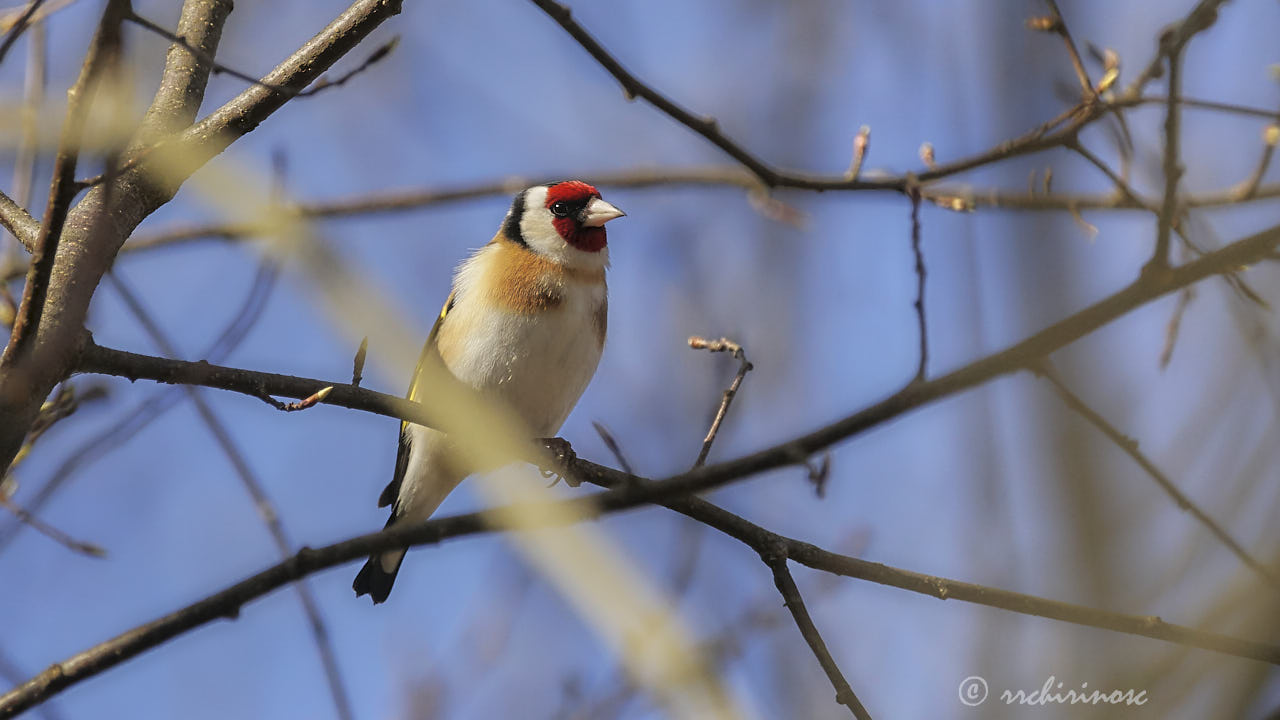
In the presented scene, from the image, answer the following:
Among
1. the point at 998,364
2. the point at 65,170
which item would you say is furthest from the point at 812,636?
the point at 65,170

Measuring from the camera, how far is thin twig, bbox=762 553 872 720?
9.29 feet

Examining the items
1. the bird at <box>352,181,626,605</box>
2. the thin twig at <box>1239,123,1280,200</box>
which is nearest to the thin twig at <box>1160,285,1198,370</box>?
the thin twig at <box>1239,123,1280,200</box>

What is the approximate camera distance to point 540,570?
18.0 feet

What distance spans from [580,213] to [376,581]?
1992mm

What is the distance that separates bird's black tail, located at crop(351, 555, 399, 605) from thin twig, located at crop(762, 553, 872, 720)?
2493 millimetres

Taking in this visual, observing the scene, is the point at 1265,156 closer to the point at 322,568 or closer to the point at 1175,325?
the point at 1175,325

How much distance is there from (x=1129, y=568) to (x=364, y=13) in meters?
2.51

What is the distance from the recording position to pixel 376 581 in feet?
17.0

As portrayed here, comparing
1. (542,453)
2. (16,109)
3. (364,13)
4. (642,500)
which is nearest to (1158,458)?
(642,500)

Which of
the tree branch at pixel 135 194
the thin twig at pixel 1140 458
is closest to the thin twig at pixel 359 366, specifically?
the tree branch at pixel 135 194

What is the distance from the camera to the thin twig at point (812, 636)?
2.83 m

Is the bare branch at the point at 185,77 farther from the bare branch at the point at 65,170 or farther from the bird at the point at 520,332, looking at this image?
the bird at the point at 520,332

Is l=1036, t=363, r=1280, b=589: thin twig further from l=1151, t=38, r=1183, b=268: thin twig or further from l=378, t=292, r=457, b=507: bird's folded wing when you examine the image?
l=378, t=292, r=457, b=507: bird's folded wing

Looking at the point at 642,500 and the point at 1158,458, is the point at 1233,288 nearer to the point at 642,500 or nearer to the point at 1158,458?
the point at 1158,458
